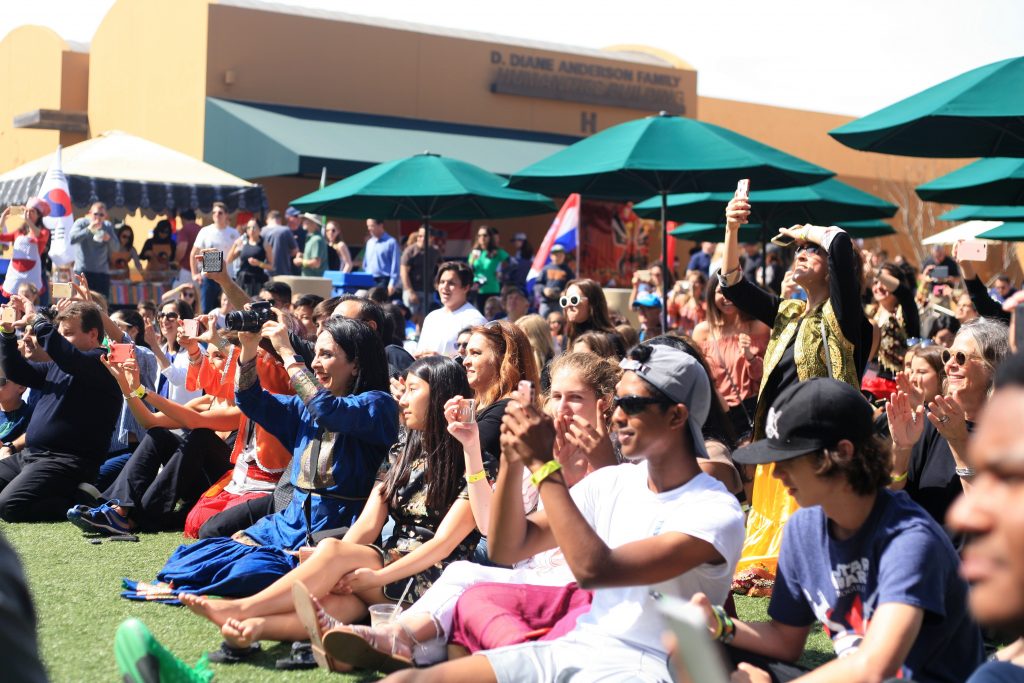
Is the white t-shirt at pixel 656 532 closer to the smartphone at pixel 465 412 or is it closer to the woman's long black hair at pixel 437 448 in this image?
the smartphone at pixel 465 412

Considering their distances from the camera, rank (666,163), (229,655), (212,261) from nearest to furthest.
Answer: (229,655) → (212,261) → (666,163)

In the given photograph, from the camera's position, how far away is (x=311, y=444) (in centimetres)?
597

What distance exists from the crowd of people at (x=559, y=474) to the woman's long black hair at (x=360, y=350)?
0.01 meters

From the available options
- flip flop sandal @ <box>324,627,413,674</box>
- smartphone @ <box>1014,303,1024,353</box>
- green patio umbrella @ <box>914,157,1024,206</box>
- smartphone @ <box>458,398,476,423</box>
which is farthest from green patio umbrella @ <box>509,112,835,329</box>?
smartphone @ <box>1014,303,1024,353</box>


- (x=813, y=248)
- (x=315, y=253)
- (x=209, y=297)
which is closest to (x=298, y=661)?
(x=813, y=248)

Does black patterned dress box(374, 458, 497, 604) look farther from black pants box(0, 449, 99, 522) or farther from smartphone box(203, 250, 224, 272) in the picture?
black pants box(0, 449, 99, 522)

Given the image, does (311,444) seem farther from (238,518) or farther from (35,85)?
(35,85)

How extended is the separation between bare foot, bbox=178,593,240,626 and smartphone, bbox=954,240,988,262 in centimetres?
427

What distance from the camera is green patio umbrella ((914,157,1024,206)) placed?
9906 mm

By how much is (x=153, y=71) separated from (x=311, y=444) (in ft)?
69.2

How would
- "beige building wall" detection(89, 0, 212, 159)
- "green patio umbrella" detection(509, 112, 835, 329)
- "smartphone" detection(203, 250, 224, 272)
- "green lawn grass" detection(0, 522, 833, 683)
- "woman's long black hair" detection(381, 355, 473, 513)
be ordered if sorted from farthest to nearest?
"beige building wall" detection(89, 0, 212, 159)
"green patio umbrella" detection(509, 112, 835, 329)
"smartphone" detection(203, 250, 224, 272)
"woman's long black hair" detection(381, 355, 473, 513)
"green lawn grass" detection(0, 522, 833, 683)

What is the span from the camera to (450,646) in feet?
15.0

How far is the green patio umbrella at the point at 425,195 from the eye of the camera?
11.2 meters

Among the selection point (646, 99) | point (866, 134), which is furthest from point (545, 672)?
point (646, 99)
